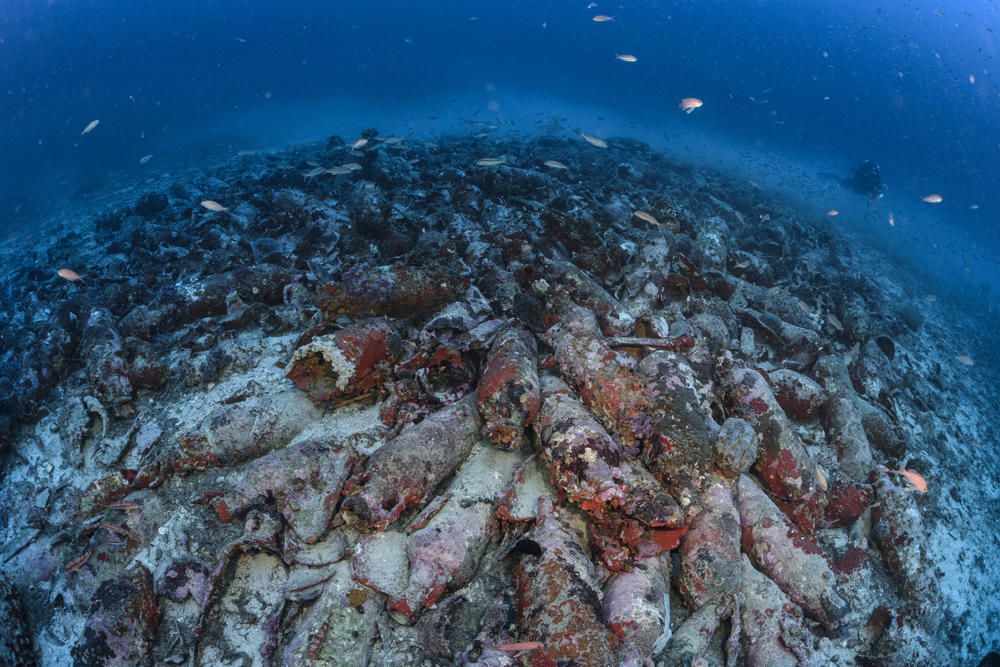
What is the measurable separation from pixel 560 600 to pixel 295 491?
7.54ft

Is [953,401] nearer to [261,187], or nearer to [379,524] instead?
[379,524]

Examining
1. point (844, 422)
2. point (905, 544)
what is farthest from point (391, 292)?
point (905, 544)

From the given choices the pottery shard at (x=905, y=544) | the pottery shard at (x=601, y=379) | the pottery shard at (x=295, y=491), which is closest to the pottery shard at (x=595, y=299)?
the pottery shard at (x=601, y=379)

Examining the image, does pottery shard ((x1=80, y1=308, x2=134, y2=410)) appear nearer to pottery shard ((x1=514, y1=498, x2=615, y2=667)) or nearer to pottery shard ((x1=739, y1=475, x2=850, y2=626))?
pottery shard ((x1=514, y1=498, x2=615, y2=667))

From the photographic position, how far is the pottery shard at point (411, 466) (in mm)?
3855

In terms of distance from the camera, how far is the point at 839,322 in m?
8.16

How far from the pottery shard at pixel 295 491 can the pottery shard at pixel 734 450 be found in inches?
131

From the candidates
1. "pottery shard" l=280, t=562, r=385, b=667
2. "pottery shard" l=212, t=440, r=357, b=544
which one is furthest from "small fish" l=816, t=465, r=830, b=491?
"pottery shard" l=212, t=440, r=357, b=544

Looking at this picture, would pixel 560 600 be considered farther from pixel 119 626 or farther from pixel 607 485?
pixel 119 626

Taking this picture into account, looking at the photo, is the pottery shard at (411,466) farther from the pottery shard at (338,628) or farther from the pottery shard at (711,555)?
the pottery shard at (711,555)

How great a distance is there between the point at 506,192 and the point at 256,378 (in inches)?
264

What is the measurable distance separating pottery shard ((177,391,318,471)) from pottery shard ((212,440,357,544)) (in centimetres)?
52

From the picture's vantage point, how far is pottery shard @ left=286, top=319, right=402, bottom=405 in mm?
4855

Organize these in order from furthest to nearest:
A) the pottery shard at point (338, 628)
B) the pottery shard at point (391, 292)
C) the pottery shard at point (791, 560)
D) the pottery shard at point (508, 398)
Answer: the pottery shard at point (391, 292) < the pottery shard at point (508, 398) < the pottery shard at point (791, 560) < the pottery shard at point (338, 628)
